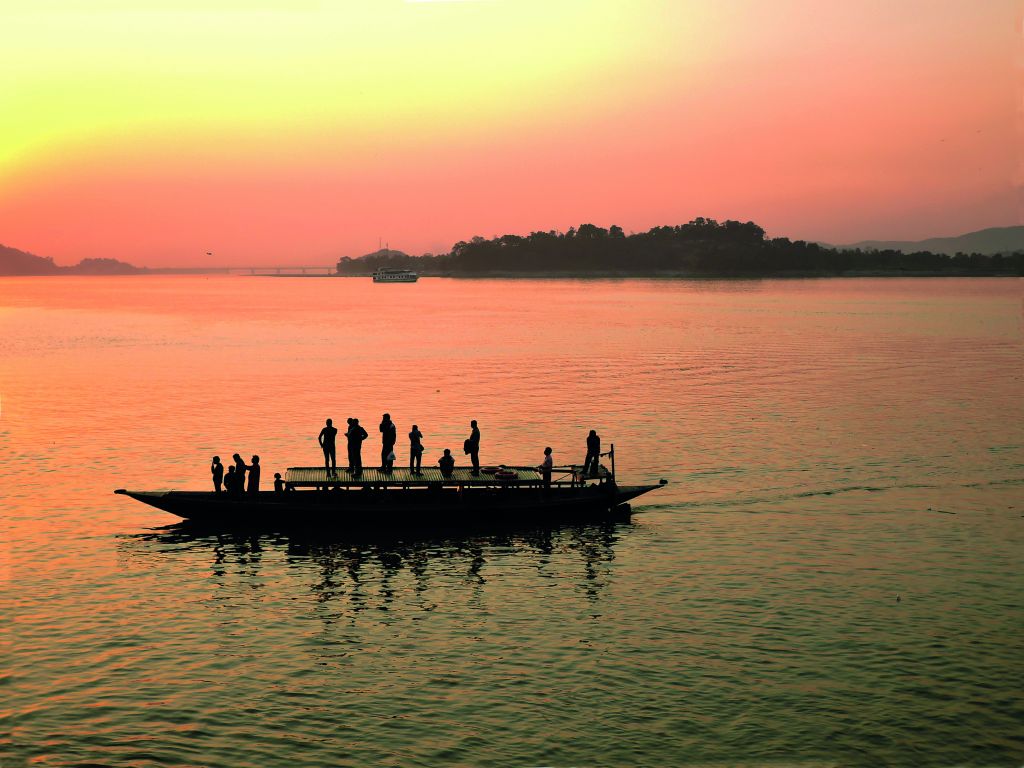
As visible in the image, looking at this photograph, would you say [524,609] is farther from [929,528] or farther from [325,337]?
[325,337]

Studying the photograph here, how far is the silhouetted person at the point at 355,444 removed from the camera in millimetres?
39281

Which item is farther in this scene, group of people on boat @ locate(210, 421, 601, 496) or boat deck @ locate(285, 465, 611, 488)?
boat deck @ locate(285, 465, 611, 488)

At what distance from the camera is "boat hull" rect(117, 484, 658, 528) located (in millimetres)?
37844

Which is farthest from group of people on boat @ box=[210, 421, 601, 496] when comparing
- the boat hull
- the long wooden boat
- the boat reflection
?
the boat reflection

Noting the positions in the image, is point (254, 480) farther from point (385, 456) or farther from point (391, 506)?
point (391, 506)

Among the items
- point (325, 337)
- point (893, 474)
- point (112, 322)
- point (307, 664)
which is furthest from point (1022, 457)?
point (112, 322)

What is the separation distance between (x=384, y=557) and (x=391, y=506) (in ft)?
10.9

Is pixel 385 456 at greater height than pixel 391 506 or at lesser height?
greater

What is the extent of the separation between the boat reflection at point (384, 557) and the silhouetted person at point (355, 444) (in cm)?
331

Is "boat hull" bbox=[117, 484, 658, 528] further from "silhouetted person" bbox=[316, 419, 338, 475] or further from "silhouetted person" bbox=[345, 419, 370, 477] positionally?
"silhouetted person" bbox=[316, 419, 338, 475]

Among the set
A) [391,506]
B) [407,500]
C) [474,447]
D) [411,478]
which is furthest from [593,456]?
[391,506]

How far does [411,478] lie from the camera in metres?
39.9

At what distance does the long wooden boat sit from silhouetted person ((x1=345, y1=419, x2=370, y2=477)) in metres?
0.41

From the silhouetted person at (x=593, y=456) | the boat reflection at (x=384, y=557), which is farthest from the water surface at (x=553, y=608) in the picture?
the silhouetted person at (x=593, y=456)
